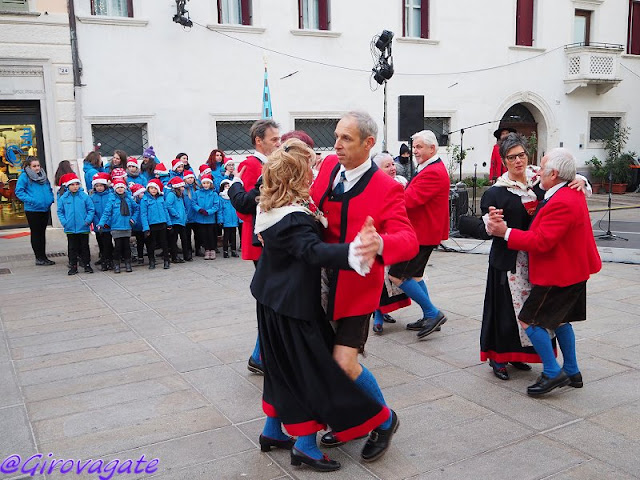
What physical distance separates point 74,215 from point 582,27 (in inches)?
691

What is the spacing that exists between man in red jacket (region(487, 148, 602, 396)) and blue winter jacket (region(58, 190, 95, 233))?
650 cm

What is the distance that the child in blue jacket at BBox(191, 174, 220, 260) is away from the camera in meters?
10.1

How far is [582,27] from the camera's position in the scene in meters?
20.3

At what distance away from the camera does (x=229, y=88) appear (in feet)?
47.9

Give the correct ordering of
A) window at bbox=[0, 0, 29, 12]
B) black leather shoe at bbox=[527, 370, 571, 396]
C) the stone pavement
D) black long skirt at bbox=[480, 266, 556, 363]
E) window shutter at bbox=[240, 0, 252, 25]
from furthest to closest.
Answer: window shutter at bbox=[240, 0, 252, 25] < window at bbox=[0, 0, 29, 12] < black long skirt at bbox=[480, 266, 556, 363] < black leather shoe at bbox=[527, 370, 571, 396] < the stone pavement

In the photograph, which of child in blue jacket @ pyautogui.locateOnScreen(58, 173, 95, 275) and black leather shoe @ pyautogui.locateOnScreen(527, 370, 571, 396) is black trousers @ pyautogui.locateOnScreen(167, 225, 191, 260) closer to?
child in blue jacket @ pyautogui.locateOnScreen(58, 173, 95, 275)

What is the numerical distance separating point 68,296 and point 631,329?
614cm

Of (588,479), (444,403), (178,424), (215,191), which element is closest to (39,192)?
(215,191)

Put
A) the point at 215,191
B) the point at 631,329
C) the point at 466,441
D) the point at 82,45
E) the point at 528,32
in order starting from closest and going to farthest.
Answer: the point at 466,441
the point at 631,329
the point at 215,191
the point at 82,45
the point at 528,32

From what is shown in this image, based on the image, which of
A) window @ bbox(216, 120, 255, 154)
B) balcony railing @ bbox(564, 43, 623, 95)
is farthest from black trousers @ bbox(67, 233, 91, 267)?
balcony railing @ bbox(564, 43, 623, 95)

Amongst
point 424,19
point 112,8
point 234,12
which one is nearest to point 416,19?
point 424,19

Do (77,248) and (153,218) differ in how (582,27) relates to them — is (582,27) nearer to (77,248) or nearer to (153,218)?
(153,218)

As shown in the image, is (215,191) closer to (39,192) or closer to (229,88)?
(39,192)

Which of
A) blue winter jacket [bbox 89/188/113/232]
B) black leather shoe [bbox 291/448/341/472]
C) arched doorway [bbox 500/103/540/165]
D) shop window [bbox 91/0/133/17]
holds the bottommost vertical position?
black leather shoe [bbox 291/448/341/472]
